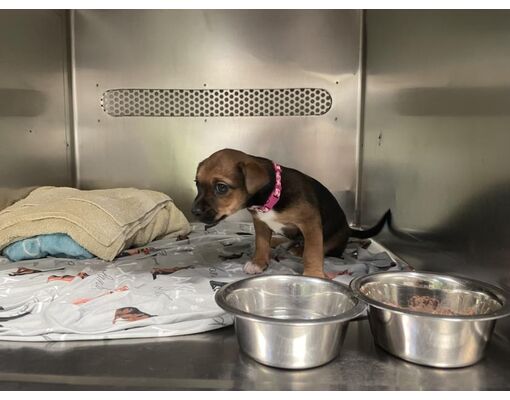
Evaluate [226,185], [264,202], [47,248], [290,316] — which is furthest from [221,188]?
[47,248]

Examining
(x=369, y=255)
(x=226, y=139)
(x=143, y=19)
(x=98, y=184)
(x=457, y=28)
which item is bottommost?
(x=369, y=255)

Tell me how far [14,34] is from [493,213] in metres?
1.25

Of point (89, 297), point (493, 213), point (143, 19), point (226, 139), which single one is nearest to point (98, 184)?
point (226, 139)

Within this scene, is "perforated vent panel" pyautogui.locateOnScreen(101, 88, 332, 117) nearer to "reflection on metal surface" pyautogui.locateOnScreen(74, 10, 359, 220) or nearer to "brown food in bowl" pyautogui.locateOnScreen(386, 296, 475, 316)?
"reflection on metal surface" pyautogui.locateOnScreen(74, 10, 359, 220)

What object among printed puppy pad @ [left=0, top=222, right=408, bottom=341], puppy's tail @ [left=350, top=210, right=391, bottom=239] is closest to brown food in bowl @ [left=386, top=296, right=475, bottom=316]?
printed puppy pad @ [left=0, top=222, right=408, bottom=341]

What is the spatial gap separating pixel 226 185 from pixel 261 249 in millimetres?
241

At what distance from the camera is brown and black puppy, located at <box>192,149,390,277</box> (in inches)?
46.2

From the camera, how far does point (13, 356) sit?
76 centimetres

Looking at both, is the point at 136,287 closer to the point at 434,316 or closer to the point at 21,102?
the point at 434,316

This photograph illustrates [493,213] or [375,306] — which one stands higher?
[493,213]

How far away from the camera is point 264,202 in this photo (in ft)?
4.03

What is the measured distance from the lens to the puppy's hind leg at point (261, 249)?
1264mm

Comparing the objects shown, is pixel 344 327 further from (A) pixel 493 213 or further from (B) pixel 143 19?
(B) pixel 143 19

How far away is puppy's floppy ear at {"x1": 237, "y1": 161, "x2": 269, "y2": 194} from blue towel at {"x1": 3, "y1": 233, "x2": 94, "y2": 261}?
18.6 inches
